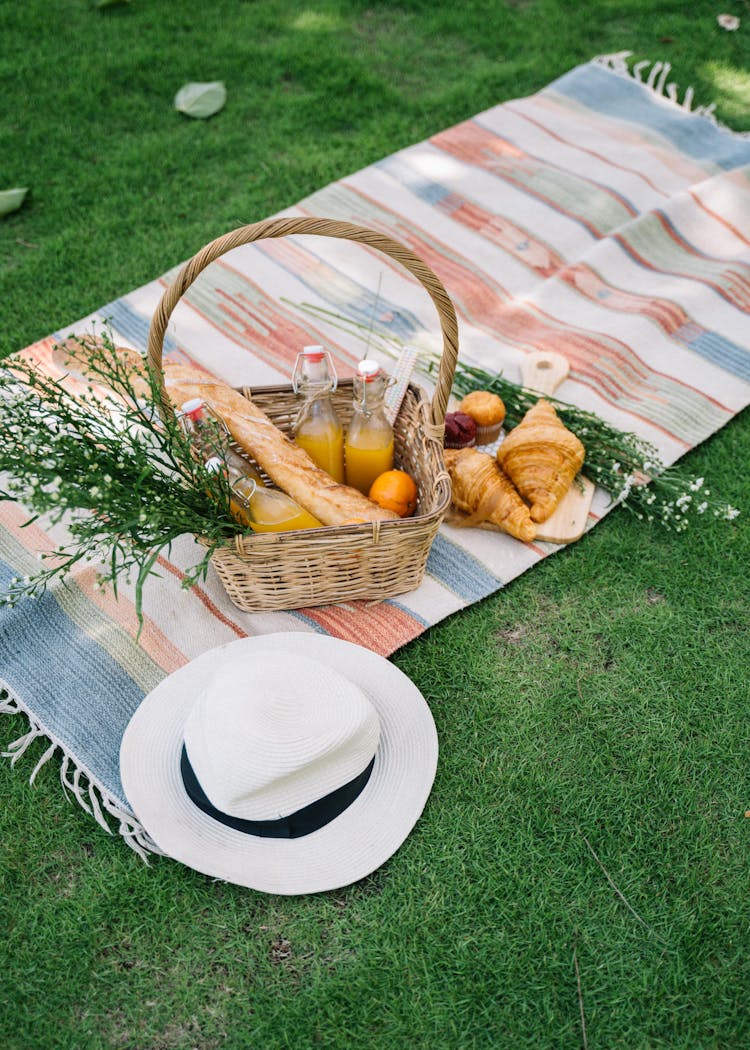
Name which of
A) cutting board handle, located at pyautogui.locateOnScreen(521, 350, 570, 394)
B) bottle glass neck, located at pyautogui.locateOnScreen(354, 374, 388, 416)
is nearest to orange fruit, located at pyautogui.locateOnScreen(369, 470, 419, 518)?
bottle glass neck, located at pyautogui.locateOnScreen(354, 374, 388, 416)

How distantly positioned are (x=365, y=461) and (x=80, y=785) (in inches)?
39.7

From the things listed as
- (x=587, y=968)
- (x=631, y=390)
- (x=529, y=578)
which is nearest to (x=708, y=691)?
(x=529, y=578)

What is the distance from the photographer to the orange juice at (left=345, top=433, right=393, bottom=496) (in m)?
2.22

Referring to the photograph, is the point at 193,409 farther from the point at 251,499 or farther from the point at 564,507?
the point at 564,507

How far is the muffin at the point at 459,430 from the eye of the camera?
97.7 inches

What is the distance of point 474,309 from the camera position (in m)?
3.11

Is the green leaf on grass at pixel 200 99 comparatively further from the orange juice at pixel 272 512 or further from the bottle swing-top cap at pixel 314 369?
the orange juice at pixel 272 512

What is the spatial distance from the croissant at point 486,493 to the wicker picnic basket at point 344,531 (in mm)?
131

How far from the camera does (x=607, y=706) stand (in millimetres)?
2096

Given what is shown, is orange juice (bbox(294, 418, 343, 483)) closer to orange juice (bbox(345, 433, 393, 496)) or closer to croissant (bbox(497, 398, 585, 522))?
orange juice (bbox(345, 433, 393, 496))

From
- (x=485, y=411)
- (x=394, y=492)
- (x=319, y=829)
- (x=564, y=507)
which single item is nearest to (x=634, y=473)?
(x=564, y=507)

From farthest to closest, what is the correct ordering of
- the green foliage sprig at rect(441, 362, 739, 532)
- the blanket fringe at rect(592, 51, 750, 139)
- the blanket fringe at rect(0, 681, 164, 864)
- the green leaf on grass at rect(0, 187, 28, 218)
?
the blanket fringe at rect(592, 51, 750, 139) < the green leaf on grass at rect(0, 187, 28, 218) < the green foliage sprig at rect(441, 362, 739, 532) < the blanket fringe at rect(0, 681, 164, 864)

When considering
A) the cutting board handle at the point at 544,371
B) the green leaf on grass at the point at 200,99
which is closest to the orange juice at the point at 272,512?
the cutting board handle at the point at 544,371

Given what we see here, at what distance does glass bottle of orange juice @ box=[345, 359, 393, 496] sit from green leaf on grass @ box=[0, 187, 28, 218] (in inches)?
79.1
